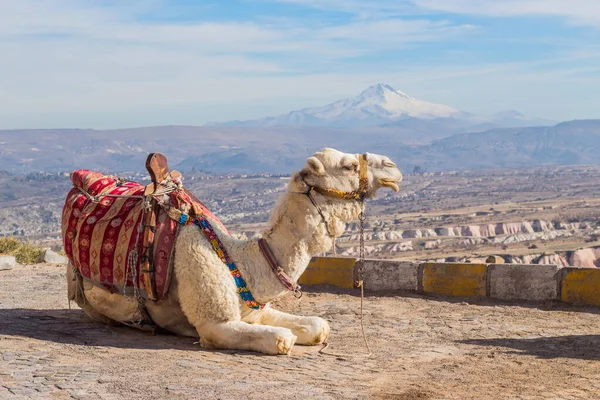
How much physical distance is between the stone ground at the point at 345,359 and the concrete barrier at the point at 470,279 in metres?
0.30

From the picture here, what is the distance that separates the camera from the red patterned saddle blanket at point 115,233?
8578 mm

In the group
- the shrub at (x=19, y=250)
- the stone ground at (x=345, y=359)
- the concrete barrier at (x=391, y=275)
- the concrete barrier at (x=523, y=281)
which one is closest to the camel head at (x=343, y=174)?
the stone ground at (x=345, y=359)

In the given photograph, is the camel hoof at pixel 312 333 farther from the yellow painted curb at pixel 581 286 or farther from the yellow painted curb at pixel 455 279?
the yellow painted curb at pixel 581 286

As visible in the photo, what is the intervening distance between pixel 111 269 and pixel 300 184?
2172mm

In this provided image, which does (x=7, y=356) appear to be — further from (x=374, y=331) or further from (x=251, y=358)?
(x=374, y=331)

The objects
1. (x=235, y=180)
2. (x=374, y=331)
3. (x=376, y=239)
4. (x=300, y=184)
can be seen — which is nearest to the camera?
(x=300, y=184)

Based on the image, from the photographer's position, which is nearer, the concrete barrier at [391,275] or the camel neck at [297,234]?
the camel neck at [297,234]

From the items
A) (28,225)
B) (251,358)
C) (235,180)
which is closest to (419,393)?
(251,358)

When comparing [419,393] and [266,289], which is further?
[266,289]

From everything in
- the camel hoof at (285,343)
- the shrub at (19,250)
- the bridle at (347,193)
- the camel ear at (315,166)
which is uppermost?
the camel ear at (315,166)

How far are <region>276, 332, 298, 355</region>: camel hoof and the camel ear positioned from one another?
1.45 m

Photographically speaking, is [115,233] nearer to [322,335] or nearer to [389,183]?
[322,335]

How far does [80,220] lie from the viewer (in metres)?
9.27

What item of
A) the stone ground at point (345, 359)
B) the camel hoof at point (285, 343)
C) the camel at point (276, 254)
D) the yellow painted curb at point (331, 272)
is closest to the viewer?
the stone ground at point (345, 359)
